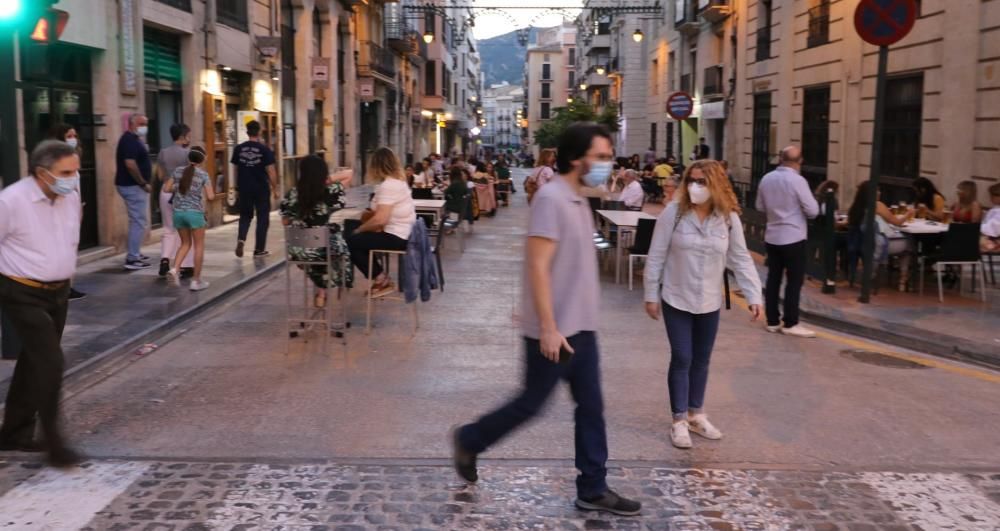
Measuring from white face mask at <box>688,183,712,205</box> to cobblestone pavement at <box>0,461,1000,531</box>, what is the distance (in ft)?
5.07

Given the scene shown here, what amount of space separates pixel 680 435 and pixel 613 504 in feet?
4.12

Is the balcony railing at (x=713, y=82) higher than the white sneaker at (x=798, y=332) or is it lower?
higher

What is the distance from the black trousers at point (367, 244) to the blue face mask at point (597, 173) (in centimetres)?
460

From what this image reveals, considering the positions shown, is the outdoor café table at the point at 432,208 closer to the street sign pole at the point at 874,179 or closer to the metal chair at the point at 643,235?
the metal chair at the point at 643,235

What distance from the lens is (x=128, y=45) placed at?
14328 millimetres

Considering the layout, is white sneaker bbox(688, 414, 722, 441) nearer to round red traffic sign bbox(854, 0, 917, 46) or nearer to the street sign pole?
the street sign pole

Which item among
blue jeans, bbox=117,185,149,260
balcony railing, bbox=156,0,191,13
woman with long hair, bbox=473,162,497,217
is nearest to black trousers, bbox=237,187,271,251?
blue jeans, bbox=117,185,149,260

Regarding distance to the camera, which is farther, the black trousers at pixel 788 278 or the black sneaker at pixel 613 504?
the black trousers at pixel 788 278

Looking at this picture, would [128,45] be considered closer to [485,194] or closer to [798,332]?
[798,332]

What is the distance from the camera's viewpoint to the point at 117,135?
14.1 metres

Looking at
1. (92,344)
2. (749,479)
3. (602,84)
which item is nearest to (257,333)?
(92,344)

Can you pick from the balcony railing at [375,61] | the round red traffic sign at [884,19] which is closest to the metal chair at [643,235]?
the round red traffic sign at [884,19]

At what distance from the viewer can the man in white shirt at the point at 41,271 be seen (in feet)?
17.0

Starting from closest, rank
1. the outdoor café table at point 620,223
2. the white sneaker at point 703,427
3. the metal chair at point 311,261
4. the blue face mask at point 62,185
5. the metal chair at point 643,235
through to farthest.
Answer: the blue face mask at point 62,185, the white sneaker at point 703,427, the metal chair at point 311,261, the metal chair at point 643,235, the outdoor café table at point 620,223
